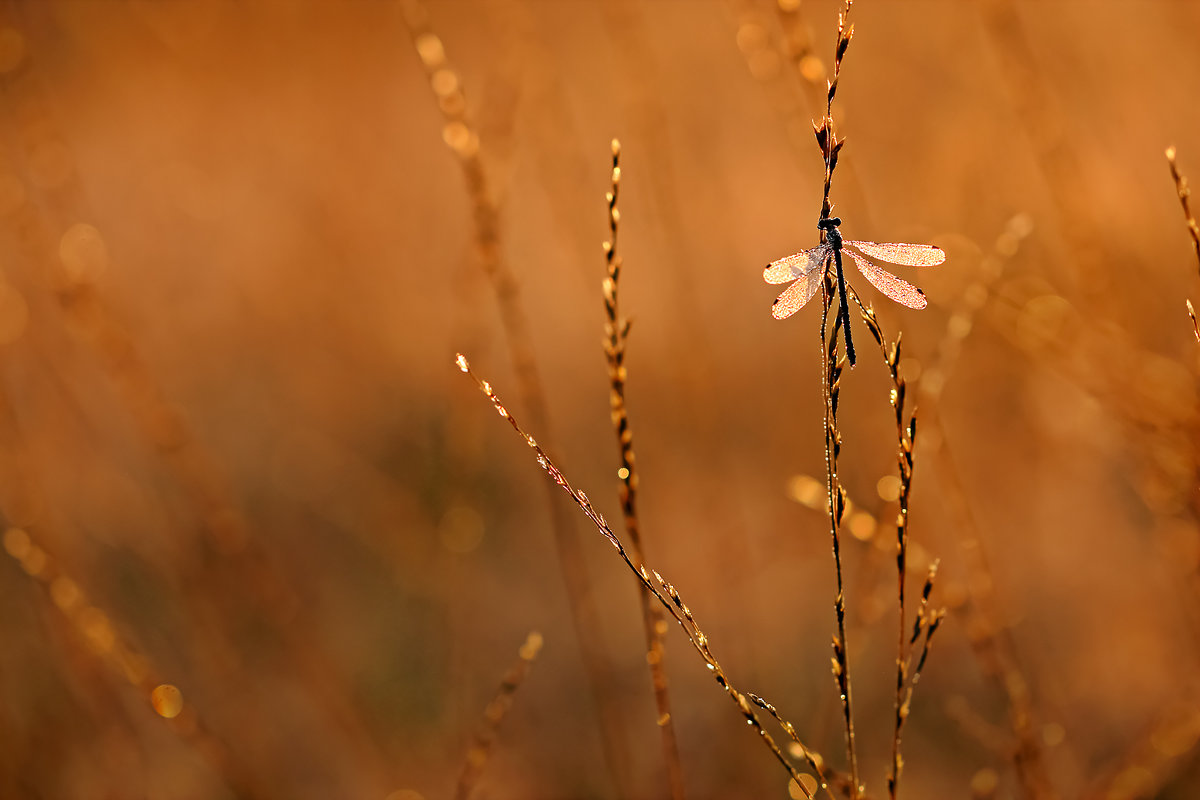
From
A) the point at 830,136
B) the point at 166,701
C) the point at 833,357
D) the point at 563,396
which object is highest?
the point at 563,396

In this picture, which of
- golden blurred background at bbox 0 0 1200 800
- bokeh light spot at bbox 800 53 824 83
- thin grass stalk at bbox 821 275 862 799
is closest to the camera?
thin grass stalk at bbox 821 275 862 799

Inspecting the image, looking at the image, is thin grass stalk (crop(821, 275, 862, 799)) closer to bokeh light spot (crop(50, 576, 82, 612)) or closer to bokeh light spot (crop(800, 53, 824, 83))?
bokeh light spot (crop(800, 53, 824, 83))

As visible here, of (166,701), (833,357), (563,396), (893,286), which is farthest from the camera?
(563,396)

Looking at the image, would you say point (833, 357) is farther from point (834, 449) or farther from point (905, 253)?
point (905, 253)

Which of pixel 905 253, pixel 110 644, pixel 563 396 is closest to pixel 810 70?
pixel 905 253

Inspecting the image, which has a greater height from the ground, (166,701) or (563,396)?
(563,396)

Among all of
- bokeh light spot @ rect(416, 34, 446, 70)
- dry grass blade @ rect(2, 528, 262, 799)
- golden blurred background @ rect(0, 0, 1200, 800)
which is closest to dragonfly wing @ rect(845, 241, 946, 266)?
golden blurred background @ rect(0, 0, 1200, 800)

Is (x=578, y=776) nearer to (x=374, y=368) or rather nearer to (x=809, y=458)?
(x=809, y=458)
